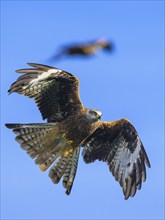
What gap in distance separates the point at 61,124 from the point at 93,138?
1125mm

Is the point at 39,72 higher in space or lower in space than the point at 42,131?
higher

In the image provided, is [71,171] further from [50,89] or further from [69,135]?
[50,89]

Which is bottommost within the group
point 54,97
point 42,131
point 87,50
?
point 87,50

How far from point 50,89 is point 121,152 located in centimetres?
230

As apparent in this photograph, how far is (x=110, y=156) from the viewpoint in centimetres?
1059

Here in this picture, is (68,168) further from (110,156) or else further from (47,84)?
(47,84)

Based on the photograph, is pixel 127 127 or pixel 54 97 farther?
pixel 127 127

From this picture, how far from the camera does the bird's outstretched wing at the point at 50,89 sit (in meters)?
9.12

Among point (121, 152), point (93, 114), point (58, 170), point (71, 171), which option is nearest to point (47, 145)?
point (58, 170)

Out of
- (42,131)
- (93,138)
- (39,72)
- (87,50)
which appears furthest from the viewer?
(93,138)

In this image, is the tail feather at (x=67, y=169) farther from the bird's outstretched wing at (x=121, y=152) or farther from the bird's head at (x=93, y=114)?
the bird's head at (x=93, y=114)

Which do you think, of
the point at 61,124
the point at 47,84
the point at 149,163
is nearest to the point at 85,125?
the point at 61,124

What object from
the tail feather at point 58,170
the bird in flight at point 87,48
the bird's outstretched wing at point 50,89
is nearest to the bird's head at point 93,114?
the bird's outstretched wing at point 50,89

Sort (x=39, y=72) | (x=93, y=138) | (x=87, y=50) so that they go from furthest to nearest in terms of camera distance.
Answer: (x=93, y=138)
(x=39, y=72)
(x=87, y=50)
